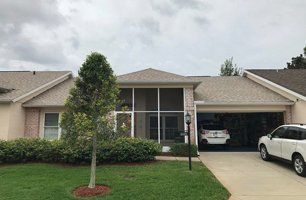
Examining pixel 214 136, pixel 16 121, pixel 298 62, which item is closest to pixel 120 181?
pixel 214 136

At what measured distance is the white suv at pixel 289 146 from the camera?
10773 millimetres

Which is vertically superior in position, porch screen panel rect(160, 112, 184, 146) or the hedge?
porch screen panel rect(160, 112, 184, 146)

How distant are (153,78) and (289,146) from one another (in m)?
7.62

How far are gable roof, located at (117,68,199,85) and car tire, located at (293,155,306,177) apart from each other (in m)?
6.29

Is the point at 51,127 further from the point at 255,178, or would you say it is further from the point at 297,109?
the point at 297,109

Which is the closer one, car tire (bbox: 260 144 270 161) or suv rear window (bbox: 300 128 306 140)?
suv rear window (bbox: 300 128 306 140)

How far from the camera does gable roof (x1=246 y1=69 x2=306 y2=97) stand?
17.4 m

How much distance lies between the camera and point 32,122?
1709 centimetres

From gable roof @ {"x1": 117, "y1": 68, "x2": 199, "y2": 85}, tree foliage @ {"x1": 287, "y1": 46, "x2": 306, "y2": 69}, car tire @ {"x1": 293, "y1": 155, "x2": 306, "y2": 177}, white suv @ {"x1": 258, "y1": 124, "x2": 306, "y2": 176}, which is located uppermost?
tree foliage @ {"x1": 287, "y1": 46, "x2": 306, "y2": 69}

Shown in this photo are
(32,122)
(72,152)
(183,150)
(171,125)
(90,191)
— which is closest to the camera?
(90,191)

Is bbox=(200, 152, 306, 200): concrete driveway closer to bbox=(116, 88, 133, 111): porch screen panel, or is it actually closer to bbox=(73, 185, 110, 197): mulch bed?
bbox=(73, 185, 110, 197): mulch bed

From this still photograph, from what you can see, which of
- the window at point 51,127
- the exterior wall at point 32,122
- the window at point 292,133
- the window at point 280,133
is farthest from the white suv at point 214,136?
the exterior wall at point 32,122

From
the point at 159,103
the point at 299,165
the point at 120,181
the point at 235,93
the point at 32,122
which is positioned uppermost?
the point at 235,93

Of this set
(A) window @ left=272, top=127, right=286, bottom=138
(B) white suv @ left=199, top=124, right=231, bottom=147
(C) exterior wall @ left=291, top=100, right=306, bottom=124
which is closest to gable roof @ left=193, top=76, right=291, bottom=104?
(C) exterior wall @ left=291, top=100, right=306, bottom=124
